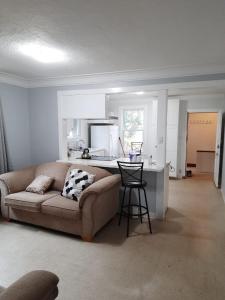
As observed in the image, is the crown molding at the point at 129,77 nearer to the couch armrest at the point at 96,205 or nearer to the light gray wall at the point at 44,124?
the light gray wall at the point at 44,124

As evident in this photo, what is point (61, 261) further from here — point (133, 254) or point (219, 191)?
point (219, 191)

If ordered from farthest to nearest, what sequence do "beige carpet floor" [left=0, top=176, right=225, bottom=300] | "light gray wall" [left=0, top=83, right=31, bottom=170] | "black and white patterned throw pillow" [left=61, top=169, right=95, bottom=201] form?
"light gray wall" [left=0, top=83, right=31, bottom=170] < "black and white patterned throw pillow" [left=61, top=169, right=95, bottom=201] < "beige carpet floor" [left=0, top=176, right=225, bottom=300]

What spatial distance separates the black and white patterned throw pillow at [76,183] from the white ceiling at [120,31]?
165cm

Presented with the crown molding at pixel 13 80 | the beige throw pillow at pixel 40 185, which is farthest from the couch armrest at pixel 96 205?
the crown molding at pixel 13 80

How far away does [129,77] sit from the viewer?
11.9 feet

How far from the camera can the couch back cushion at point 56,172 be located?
11.9 ft

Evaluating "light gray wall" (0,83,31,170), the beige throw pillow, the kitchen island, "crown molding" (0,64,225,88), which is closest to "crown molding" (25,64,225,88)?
"crown molding" (0,64,225,88)

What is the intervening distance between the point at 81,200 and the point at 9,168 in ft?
6.67

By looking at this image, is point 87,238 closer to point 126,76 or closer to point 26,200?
point 26,200

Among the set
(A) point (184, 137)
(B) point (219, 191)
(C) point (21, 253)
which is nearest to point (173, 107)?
(A) point (184, 137)

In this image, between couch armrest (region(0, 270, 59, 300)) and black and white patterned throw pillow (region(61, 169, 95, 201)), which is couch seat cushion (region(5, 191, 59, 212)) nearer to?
black and white patterned throw pillow (region(61, 169, 95, 201))

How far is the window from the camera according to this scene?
267 inches

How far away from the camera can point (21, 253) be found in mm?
2615

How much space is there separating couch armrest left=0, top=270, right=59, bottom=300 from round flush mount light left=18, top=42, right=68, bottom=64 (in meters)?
2.26
